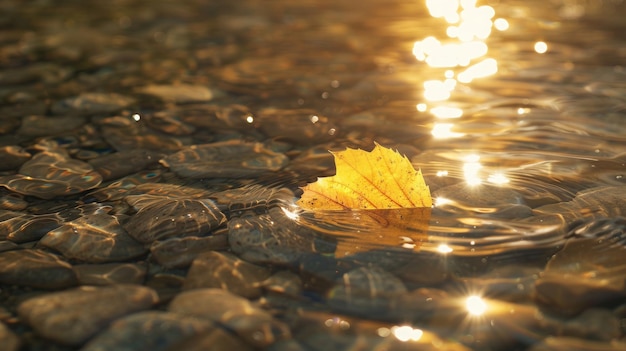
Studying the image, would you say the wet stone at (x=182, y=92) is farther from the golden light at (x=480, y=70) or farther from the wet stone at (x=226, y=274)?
the wet stone at (x=226, y=274)

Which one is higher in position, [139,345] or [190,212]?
[190,212]

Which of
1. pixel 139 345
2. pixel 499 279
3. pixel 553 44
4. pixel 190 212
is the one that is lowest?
pixel 139 345

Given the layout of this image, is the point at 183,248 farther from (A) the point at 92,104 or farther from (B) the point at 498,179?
(A) the point at 92,104

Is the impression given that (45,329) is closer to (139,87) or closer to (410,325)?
(410,325)

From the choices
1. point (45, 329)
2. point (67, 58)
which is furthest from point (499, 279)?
point (67, 58)

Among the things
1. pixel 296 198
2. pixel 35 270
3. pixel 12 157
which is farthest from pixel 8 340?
pixel 12 157

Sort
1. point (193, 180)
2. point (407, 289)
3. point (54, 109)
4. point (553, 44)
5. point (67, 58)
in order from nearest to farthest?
1. point (407, 289)
2. point (193, 180)
3. point (54, 109)
4. point (67, 58)
5. point (553, 44)
